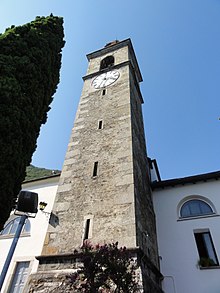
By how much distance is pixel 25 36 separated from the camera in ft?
28.5

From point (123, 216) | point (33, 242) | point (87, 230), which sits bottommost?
point (87, 230)

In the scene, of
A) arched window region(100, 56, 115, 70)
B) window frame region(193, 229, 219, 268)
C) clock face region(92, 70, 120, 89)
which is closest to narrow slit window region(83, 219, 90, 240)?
window frame region(193, 229, 219, 268)

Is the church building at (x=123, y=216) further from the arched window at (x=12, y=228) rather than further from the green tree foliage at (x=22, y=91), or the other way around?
the green tree foliage at (x=22, y=91)

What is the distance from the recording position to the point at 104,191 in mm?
7398

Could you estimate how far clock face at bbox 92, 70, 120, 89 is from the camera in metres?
12.7

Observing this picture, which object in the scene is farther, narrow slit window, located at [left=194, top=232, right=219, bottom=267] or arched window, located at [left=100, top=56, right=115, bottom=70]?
arched window, located at [left=100, top=56, right=115, bottom=70]

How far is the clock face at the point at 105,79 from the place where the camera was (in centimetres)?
1267

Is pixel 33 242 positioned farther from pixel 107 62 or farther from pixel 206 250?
pixel 107 62

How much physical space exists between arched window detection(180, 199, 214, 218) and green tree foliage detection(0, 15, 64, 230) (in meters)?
6.39

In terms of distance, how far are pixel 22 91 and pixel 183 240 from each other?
26.0ft

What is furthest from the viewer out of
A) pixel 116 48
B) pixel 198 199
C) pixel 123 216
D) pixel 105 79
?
pixel 116 48

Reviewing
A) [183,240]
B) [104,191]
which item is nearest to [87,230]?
[104,191]

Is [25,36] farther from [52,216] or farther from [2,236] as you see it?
[2,236]

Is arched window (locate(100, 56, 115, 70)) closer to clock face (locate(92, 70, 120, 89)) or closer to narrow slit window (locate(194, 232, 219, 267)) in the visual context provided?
clock face (locate(92, 70, 120, 89))
